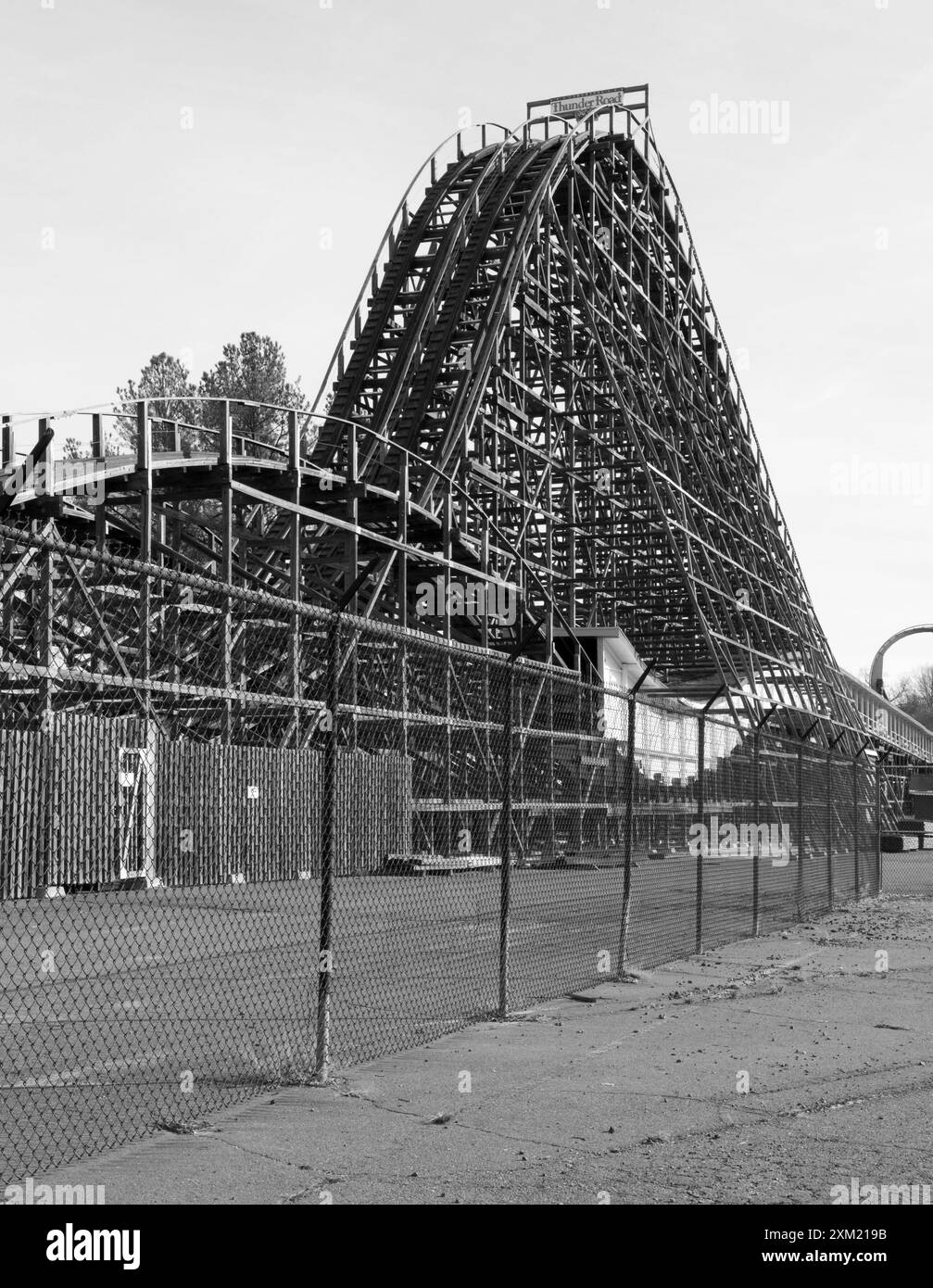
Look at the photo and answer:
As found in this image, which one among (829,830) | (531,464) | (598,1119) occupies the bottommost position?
(598,1119)

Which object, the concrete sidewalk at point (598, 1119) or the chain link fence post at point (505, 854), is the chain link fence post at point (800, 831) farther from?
the chain link fence post at point (505, 854)

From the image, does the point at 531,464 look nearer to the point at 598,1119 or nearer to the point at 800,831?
the point at 800,831

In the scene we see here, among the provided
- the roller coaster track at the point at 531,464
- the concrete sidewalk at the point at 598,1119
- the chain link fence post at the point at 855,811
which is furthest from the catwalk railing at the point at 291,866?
the roller coaster track at the point at 531,464

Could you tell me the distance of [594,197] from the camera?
37.2 meters

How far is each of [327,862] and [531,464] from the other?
30.6m

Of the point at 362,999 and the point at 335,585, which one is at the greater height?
the point at 335,585

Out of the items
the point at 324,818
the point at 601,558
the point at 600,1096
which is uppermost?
the point at 601,558

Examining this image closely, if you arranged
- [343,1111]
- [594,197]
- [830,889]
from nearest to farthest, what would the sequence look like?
1. [343,1111]
2. [830,889]
3. [594,197]

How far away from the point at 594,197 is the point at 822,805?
77.2ft

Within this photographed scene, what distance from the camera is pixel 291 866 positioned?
8375mm

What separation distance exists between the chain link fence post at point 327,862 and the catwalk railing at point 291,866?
0.01 m

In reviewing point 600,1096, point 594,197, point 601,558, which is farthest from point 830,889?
point 594,197

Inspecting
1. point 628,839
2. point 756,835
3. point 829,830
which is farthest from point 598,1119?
point 829,830
